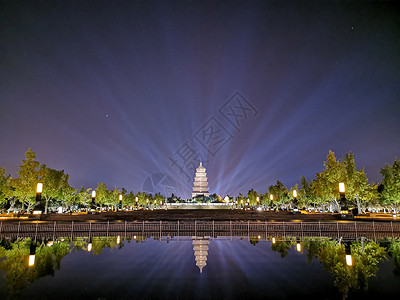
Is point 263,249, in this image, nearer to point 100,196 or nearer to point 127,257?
point 127,257

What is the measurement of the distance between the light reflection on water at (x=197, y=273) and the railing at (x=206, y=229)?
7.03 meters

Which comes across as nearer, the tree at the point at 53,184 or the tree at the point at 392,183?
the tree at the point at 392,183

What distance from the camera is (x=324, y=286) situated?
9.60 m

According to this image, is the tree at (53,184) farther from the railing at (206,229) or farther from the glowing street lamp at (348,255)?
the glowing street lamp at (348,255)

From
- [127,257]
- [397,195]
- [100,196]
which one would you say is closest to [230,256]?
[127,257]

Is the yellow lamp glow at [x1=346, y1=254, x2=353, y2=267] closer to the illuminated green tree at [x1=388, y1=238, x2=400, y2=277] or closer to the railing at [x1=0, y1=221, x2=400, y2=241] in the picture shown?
the illuminated green tree at [x1=388, y1=238, x2=400, y2=277]

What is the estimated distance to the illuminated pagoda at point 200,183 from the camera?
15075cm

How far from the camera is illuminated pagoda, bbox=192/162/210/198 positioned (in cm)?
15075

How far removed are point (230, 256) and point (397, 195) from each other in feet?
161

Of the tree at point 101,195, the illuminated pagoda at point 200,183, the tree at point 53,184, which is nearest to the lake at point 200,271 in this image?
the tree at point 53,184

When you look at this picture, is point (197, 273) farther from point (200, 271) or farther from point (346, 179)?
point (346, 179)

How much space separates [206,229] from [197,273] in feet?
51.9

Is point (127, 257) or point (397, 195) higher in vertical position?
point (397, 195)

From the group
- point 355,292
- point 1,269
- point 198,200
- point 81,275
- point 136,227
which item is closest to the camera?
point 355,292
